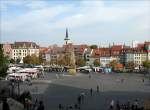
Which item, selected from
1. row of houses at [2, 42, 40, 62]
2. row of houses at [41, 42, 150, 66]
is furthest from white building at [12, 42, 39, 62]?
row of houses at [41, 42, 150, 66]

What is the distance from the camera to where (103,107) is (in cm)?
2903

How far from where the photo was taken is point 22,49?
16625 centimetres

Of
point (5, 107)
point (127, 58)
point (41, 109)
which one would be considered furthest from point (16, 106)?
point (127, 58)

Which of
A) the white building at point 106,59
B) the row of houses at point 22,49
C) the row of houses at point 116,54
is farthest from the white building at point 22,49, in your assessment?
the white building at point 106,59

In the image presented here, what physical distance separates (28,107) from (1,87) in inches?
154

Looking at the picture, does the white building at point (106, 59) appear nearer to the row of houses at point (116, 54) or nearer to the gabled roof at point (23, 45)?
the row of houses at point (116, 54)

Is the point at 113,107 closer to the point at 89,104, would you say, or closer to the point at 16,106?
the point at 89,104

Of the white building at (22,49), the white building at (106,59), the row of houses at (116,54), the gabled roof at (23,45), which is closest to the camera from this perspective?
the row of houses at (116,54)

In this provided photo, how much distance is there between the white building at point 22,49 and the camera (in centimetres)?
16438

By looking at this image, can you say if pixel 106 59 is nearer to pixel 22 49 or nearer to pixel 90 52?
pixel 90 52

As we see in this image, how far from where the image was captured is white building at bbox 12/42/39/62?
16438 centimetres

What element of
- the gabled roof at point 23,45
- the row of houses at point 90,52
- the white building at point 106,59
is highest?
the gabled roof at point 23,45

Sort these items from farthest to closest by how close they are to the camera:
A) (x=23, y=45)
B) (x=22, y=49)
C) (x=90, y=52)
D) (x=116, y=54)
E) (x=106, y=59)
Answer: (x=22, y=49)
(x=23, y=45)
(x=90, y=52)
(x=106, y=59)
(x=116, y=54)

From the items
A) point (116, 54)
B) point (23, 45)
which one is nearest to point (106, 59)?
point (116, 54)
